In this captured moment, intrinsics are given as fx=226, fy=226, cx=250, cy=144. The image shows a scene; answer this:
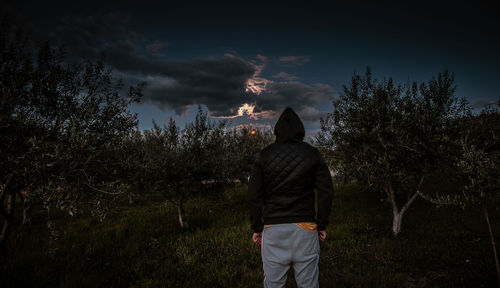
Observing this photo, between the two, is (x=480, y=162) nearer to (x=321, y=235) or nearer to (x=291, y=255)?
(x=321, y=235)

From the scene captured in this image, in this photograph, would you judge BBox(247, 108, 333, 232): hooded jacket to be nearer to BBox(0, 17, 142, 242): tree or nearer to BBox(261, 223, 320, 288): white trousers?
BBox(261, 223, 320, 288): white trousers

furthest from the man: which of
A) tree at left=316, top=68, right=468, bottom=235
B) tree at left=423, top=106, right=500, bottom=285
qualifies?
tree at left=316, top=68, right=468, bottom=235

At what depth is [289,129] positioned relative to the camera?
14.0 feet

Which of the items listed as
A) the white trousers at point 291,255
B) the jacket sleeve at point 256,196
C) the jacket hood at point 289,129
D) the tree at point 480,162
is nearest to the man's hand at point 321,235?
the white trousers at point 291,255

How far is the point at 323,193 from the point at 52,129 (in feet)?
23.1

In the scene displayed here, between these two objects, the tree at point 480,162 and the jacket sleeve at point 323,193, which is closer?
the jacket sleeve at point 323,193

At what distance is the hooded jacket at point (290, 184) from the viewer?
3953 mm

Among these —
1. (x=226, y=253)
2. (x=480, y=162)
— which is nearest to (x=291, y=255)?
(x=480, y=162)

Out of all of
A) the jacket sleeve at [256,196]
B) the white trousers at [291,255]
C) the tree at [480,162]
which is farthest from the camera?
the tree at [480,162]

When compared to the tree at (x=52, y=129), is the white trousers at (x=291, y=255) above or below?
below

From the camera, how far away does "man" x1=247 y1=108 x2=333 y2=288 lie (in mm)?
3734

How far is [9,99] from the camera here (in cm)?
534

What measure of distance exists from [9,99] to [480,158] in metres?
11.4

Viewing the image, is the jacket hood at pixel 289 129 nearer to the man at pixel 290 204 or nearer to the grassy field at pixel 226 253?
the man at pixel 290 204
